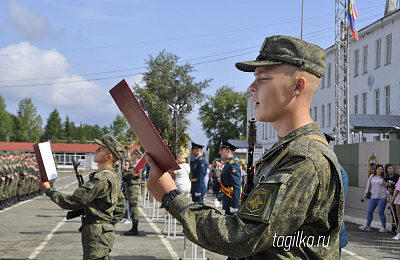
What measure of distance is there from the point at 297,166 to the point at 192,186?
1227 cm

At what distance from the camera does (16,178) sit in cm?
2225

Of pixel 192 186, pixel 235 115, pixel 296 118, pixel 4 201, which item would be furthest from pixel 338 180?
pixel 235 115

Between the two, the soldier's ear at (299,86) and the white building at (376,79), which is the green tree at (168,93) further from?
the soldier's ear at (299,86)

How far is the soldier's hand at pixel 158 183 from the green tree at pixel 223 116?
273 feet

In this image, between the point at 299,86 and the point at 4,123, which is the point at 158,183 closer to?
the point at 299,86

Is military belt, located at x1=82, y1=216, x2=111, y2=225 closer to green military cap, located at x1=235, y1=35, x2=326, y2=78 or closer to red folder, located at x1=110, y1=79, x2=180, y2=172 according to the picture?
red folder, located at x1=110, y1=79, x2=180, y2=172

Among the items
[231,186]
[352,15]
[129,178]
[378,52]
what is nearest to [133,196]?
[129,178]

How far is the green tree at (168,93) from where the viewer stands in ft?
182

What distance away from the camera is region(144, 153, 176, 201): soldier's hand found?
2166 millimetres

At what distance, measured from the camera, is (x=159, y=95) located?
2292 inches

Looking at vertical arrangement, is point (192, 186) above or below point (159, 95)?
below

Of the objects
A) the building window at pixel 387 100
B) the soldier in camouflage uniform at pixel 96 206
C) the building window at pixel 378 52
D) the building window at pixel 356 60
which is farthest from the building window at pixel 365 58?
the soldier in camouflage uniform at pixel 96 206

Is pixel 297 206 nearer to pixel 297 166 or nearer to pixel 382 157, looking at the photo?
pixel 297 166

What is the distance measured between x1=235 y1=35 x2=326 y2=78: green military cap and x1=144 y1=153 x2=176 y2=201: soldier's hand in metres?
0.58
